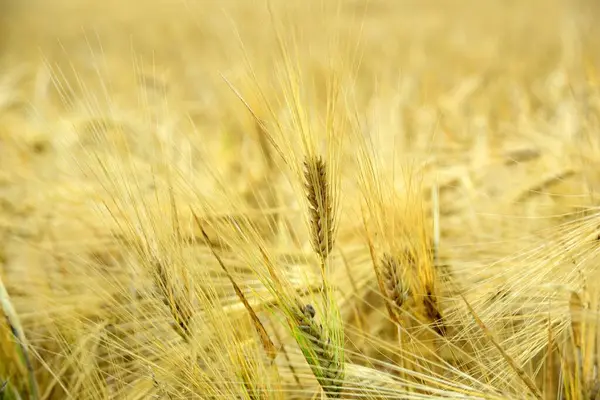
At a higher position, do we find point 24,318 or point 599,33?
point 599,33

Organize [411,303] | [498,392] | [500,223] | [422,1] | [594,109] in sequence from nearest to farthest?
[498,392] < [411,303] < [500,223] < [594,109] < [422,1]

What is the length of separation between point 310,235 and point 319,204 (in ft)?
0.09

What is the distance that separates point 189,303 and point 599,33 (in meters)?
1.47

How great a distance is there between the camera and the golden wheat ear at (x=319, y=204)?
467mm

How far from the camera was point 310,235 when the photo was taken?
1.57 ft

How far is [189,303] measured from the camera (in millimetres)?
479

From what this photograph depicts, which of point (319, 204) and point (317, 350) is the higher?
point (319, 204)

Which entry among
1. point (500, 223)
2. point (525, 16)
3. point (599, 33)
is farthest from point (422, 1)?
point (500, 223)

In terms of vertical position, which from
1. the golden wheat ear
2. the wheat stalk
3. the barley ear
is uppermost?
the golden wheat ear

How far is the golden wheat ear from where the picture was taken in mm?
467

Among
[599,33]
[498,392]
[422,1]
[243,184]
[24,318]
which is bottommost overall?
[498,392]

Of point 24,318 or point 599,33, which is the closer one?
point 24,318

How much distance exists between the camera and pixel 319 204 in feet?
1.54

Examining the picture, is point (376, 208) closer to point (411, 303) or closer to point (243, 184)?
point (411, 303)
